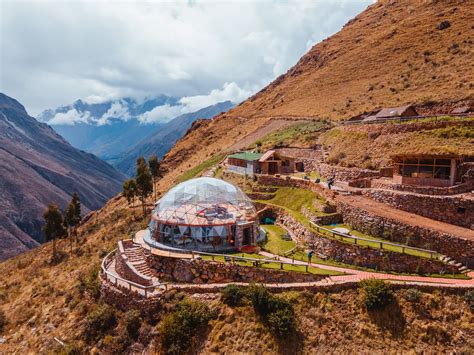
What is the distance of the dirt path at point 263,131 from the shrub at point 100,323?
176ft

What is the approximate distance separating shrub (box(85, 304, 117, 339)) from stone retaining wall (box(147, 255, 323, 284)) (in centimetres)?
389

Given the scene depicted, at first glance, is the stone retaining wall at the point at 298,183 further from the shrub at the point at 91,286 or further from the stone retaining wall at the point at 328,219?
the shrub at the point at 91,286

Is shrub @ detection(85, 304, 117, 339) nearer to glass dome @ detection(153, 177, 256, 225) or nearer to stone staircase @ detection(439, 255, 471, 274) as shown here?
glass dome @ detection(153, 177, 256, 225)

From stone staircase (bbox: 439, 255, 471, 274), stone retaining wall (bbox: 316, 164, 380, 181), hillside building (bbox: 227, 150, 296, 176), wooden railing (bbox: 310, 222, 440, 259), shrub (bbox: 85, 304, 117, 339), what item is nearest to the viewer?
stone staircase (bbox: 439, 255, 471, 274)

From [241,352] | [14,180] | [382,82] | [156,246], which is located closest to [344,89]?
[382,82]

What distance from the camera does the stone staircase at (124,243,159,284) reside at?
78.7 feet

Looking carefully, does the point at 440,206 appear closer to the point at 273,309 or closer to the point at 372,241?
the point at 372,241

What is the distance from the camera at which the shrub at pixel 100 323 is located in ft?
69.8

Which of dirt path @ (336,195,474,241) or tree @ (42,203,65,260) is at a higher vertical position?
dirt path @ (336,195,474,241)

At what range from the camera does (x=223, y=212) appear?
26375mm

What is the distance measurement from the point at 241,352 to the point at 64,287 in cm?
2067

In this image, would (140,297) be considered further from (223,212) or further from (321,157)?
(321,157)

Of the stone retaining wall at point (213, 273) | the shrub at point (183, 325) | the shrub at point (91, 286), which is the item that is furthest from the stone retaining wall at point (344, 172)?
the shrub at point (91, 286)

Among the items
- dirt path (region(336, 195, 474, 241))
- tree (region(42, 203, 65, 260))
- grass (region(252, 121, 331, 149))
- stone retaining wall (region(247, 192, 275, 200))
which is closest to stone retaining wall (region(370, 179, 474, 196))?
dirt path (region(336, 195, 474, 241))
